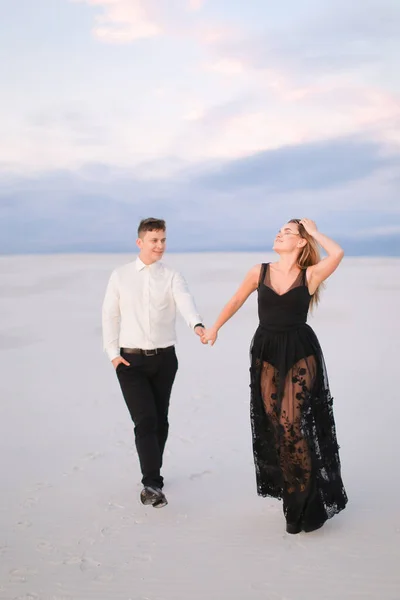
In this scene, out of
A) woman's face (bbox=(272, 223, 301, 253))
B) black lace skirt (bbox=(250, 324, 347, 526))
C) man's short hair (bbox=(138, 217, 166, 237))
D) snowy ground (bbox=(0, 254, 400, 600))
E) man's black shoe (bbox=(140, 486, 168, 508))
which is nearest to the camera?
snowy ground (bbox=(0, 254, 400, 600))

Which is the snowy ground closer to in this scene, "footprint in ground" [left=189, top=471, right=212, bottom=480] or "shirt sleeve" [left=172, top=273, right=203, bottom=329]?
"footprint in ground" [left=189, top=471, right=212, bottom=480]

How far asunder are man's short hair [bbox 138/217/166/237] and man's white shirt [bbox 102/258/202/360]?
251 millimetres

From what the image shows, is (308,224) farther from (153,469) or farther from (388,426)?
(388,426)

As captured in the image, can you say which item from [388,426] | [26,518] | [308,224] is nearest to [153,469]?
[26,518]

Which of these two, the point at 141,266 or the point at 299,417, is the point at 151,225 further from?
the point at 299,417

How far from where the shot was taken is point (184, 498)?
216 inches

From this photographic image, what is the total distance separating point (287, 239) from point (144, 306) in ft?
3.94

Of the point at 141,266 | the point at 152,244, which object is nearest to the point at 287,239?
the point at 152,244

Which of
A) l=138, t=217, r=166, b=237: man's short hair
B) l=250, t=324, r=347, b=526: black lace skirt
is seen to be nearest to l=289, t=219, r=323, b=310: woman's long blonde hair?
l=250, t=324, r=347, b=526: black lace skirt

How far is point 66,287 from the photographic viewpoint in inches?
1020

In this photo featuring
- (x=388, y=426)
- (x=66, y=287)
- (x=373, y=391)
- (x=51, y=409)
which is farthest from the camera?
(x=66, y=287)

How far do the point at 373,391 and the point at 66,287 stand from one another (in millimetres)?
18308

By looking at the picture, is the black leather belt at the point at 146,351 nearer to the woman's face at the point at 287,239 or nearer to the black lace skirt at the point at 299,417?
the black lace skirt at the point at 299,417

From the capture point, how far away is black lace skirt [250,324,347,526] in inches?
186
